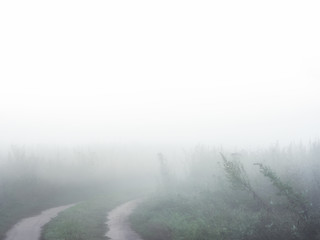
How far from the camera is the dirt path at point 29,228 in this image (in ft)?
69.9

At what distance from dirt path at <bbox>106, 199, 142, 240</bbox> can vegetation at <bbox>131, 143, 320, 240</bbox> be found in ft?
2.29

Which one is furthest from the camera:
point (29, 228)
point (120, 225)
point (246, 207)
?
point (120, 225)

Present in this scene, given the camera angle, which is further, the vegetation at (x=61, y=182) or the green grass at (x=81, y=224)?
the vegetation at (x=61, y=182)

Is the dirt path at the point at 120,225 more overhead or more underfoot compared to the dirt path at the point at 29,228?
more underfoot

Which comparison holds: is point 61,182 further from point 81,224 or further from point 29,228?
point 81,224

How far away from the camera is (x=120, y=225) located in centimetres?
2483

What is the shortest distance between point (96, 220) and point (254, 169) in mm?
15769

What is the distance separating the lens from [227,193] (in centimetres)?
2767

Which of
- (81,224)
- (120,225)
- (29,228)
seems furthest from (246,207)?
(29,228)

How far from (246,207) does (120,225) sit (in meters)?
9.26

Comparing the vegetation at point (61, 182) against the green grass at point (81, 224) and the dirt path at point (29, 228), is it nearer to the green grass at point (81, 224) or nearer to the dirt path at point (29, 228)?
the green grass at point (81, 224)

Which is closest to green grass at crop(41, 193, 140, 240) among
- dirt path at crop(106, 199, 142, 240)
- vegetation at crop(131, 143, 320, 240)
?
dirt path at crop(106, 199, 142, 240)

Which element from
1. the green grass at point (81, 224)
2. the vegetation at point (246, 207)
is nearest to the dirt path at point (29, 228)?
the green grass at point (81, 224)

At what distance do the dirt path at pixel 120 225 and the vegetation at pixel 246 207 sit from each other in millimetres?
698
